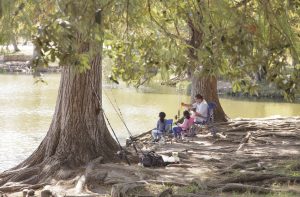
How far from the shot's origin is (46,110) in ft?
70.0

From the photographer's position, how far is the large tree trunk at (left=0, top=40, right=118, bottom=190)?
8.77 meters

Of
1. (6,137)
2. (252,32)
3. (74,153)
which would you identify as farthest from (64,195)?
(6,137)

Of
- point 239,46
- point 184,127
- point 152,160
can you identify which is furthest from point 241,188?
point 184,127

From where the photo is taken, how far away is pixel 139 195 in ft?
22.4

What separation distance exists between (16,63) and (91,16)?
133 feet

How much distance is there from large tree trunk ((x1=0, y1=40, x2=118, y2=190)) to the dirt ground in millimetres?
399

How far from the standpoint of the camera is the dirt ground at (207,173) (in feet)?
23.1

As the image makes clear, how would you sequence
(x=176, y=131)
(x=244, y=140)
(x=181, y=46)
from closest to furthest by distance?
(x=181, y=46), (x=244, y=140), (x=176, y=131)

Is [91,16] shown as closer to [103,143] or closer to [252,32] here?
[252,32]

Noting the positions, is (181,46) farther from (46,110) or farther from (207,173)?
(46,110)

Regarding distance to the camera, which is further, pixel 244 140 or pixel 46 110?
pixel 46 110

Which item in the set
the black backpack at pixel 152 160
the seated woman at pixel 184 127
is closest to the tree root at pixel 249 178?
the black backpack at pixel 152 160

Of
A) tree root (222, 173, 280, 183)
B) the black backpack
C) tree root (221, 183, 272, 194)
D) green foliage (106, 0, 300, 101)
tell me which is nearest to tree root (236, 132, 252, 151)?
the black backpack

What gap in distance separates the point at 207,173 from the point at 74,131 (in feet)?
6.90
